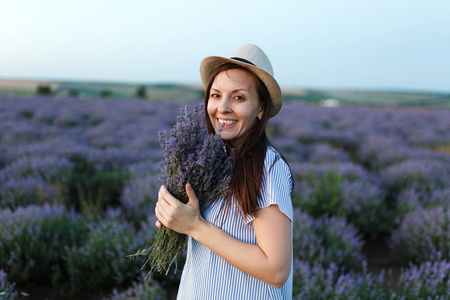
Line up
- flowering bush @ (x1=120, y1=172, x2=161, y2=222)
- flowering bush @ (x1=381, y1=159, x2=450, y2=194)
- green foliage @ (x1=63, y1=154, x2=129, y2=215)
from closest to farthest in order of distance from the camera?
flowering bush @ (x1=120, y1=172, x2=161, y2=222)
green foliage @ (x1=63, y1=154, x2=129, y2=215)
flowering bush @ (x1=381, y1=159, x2=450, y2=194)

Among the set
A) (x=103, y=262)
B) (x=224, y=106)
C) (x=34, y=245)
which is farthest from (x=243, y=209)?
(x=34, y=245)

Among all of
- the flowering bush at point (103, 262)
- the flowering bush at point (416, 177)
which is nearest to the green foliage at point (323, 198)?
the flowering bush at point (416, 177)

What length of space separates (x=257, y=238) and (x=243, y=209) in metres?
0.12

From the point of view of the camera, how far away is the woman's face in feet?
4.47

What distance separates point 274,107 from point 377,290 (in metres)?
1.88

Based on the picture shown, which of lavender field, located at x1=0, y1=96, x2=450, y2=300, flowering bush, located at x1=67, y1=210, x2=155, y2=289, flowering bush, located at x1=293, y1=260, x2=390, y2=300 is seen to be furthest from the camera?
flowering bush, located at x1=67, y1=210, x2=155, y2=289

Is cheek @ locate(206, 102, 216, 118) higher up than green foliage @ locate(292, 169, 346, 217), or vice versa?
cheek @ locate(206, 102, 216, 118)

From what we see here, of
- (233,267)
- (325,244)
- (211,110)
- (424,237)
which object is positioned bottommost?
(325,244)

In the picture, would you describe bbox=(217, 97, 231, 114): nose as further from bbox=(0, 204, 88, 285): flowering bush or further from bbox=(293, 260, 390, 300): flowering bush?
bbox=(0, 204, 88, 285): flowering bush

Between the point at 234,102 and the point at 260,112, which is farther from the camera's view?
the point at 260,112

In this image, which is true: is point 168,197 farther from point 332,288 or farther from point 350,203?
point 350,203

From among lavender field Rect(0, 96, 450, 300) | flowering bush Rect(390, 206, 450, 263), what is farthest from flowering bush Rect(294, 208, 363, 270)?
flowering bush Rect(390, 206, 450, 263)

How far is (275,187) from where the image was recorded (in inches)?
47.9

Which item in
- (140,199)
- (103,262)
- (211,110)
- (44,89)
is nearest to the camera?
(211,110)
